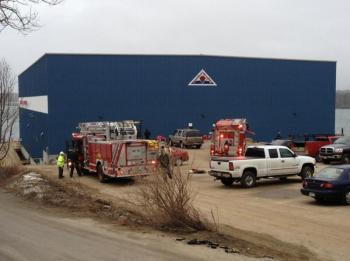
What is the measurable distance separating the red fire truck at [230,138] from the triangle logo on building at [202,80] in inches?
753

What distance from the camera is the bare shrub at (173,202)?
1343 cm

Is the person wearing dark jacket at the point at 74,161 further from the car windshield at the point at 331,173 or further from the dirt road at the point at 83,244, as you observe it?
the car windshield at the point at 331,173

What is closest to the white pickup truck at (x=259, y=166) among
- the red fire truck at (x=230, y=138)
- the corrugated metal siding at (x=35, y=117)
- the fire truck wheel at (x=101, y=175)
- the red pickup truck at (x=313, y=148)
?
the fire truck wheel at (x=101, y=175)

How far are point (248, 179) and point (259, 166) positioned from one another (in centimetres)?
85

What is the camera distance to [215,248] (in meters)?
11.6

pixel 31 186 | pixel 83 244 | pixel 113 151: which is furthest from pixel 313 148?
pixel 83 244

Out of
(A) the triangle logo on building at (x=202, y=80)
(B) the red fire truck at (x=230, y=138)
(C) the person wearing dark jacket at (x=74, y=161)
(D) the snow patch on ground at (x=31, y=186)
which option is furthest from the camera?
(A) the triangle logo on building at (x=202, y=80)

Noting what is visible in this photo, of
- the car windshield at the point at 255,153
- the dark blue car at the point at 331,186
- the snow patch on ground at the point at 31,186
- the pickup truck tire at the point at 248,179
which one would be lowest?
the snow patch on ground at the point at 31,186

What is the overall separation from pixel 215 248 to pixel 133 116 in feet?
140

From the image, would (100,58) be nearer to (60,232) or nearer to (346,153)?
(346,153)

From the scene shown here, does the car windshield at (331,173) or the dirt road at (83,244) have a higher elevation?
the car windshield at (331,173)

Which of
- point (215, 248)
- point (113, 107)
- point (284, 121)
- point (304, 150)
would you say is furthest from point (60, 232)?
point (284, 121)

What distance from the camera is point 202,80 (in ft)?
184

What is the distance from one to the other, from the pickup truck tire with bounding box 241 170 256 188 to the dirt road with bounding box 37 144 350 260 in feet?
1.19
